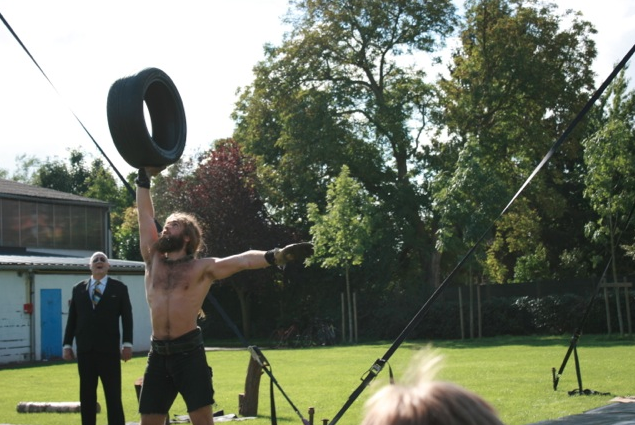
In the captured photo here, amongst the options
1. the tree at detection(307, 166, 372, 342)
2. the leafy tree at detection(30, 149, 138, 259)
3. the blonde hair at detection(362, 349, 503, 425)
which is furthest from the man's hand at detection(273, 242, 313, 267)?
the leafy tree at detection(30, 149, 138, 259)

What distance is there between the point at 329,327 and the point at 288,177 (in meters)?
7.51

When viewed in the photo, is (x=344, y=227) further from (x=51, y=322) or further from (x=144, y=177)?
(x=144, y=177)

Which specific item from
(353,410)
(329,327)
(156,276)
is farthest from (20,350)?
(156,276)

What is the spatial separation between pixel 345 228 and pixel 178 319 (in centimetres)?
2660

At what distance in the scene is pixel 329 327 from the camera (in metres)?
34.8

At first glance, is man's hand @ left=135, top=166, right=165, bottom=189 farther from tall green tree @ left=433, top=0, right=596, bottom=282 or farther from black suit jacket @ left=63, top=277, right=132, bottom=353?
tall green tree @ left=433, top=0, right=596, bottom=282

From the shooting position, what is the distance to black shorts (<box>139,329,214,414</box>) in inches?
255

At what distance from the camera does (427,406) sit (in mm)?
1354

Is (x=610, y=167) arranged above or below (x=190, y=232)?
above

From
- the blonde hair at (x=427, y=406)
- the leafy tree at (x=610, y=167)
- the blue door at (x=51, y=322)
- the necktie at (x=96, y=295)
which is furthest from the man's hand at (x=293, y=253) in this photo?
the blue door at (x=51, y=322)

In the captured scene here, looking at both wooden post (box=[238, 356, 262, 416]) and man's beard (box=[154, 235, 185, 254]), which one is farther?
Result: wooden post (box=[238, 356, 262, 416])

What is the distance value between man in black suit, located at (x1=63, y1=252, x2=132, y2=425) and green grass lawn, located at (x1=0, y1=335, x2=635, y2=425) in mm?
2409

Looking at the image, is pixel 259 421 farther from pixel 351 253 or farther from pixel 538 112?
pixel 538 112

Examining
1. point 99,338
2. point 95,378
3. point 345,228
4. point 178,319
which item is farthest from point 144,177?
point 345,228
